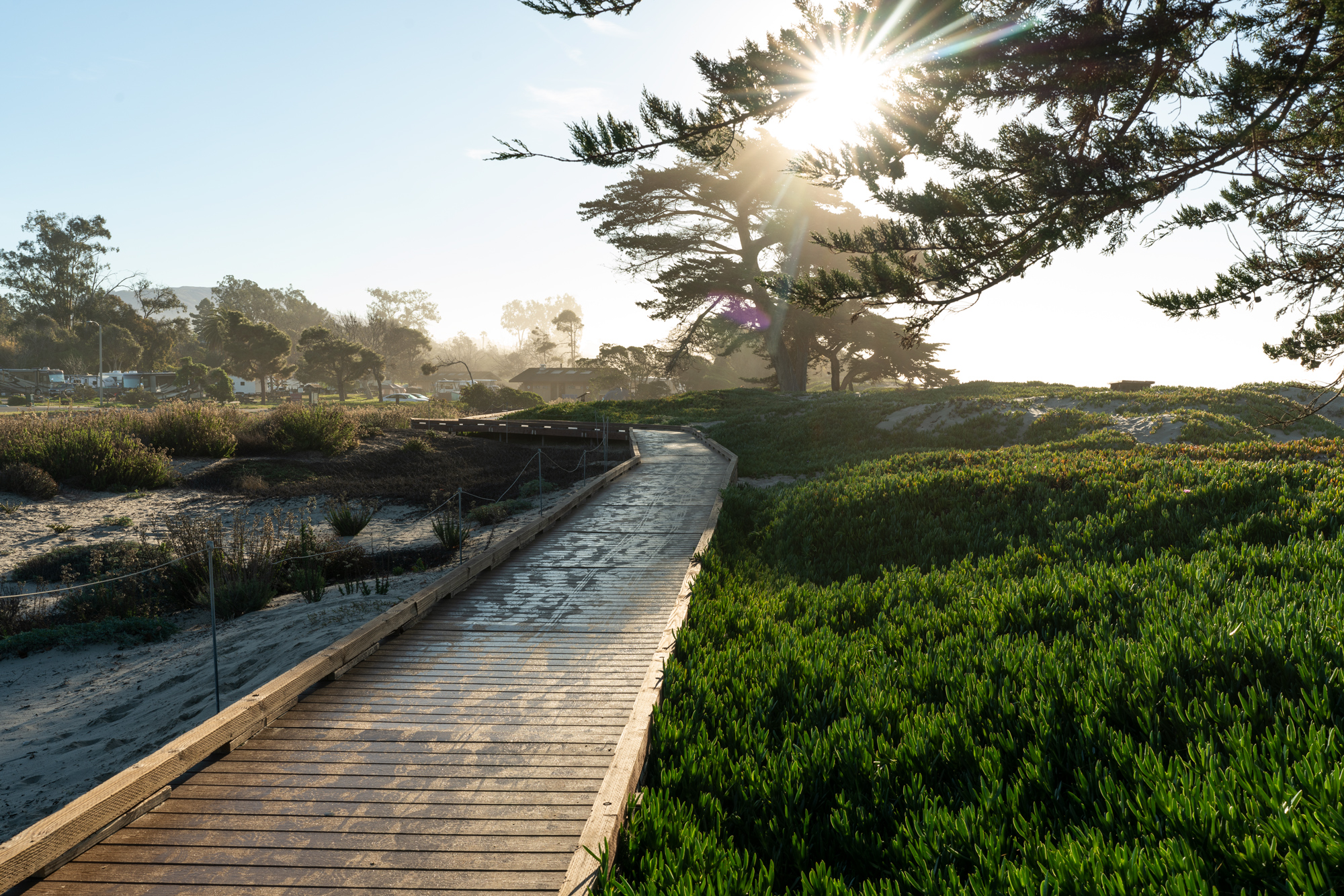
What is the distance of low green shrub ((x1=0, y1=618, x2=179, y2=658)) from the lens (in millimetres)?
8250

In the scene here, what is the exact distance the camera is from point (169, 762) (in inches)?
155

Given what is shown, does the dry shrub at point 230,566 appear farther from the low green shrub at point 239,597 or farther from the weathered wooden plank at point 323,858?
the weathered wooden plank at point 323,858

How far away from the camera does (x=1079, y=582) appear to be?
6.19 m

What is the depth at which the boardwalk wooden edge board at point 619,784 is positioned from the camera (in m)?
3.07

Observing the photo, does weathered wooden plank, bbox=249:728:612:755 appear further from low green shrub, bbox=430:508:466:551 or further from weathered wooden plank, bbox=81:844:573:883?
low green shrub, bbox=430:508:466:551

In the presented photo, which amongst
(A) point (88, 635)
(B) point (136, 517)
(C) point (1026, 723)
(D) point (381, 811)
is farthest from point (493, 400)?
(C) point (1026, 723)

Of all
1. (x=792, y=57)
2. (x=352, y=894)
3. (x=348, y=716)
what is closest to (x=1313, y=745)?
(x=352, y=894)

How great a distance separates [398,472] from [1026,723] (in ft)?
59.8

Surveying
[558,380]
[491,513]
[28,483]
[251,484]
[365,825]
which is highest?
[558,380]

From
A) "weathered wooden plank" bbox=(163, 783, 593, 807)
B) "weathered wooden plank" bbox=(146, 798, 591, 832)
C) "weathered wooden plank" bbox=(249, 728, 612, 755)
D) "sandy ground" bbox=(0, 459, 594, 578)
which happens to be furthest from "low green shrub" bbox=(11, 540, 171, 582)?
"weathered wooden plank" bbox=(146, 798, 591, 832)

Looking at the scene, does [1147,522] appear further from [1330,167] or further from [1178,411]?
[1178,411]

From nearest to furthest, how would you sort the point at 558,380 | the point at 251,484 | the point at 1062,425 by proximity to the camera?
the point at 251,484
the point at 1062,425
the point at 558,380

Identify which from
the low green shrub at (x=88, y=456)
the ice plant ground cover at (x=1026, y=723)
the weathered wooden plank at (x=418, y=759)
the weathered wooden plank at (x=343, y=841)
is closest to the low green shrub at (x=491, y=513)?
the ice plant ground cover at (x=1026, y=723)

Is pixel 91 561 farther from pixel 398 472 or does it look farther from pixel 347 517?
pixel 398 472
